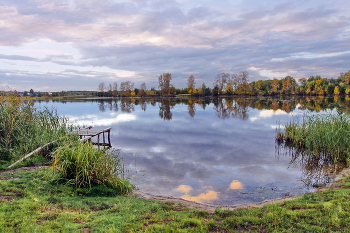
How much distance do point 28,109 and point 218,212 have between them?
1098 cm

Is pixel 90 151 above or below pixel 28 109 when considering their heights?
below

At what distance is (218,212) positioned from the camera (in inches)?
A: 222

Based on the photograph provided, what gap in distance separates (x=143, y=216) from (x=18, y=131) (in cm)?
835

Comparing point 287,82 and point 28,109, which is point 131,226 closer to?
point 28,109

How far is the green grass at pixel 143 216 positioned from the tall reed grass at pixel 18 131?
12.8 feet

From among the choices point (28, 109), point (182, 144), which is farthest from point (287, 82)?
point (28, 109)

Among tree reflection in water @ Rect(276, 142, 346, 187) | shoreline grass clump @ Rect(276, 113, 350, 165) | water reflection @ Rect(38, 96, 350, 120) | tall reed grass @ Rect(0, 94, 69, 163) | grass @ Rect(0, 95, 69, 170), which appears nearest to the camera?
tree reflection in water @ Rect(276, 142, 346, 187)

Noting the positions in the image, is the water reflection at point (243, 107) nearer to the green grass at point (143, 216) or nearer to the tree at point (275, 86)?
the green grass at point (143, 216)

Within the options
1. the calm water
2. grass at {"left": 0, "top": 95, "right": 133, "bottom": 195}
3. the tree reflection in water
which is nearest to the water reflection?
the tree reflection in water

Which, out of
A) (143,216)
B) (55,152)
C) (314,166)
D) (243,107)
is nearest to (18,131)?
(55,152)

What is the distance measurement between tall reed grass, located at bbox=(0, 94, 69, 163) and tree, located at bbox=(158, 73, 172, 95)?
94003 millimetres

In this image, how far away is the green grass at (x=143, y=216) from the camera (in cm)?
457

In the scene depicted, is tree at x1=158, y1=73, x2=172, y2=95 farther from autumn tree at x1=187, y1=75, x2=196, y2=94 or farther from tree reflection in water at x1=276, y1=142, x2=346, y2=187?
tree reflection in water at x1=276, y1=142, x2=346, y2=187

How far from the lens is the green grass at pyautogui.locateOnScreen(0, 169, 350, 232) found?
457cm
